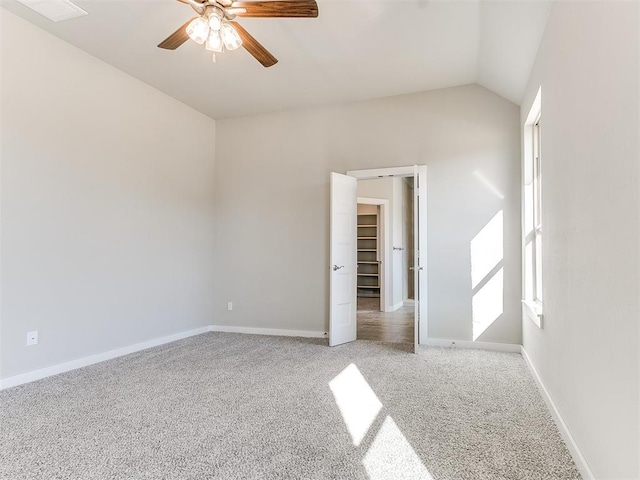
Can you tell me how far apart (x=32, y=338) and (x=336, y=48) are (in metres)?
3.70

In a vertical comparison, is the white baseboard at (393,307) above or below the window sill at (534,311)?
below

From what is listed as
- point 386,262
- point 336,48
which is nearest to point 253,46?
point 336,48

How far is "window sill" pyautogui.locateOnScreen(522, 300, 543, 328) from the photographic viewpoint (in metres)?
2.98

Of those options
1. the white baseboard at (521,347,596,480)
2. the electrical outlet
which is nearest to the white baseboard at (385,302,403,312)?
the white baseboard at (521,347,596,480)

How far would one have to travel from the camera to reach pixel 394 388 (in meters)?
3.01

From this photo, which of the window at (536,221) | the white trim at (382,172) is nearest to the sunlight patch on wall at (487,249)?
the window at (536,221)

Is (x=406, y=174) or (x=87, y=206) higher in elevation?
(x=406, y=174)

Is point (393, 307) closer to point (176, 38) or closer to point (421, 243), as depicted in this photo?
point (421, 243)

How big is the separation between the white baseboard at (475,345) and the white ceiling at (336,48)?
106 inches

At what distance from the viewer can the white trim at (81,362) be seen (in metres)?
3.09

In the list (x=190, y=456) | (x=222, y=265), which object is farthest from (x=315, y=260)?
(x=190, y=456)

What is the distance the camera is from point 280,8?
231 cm

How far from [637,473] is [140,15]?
4.04m

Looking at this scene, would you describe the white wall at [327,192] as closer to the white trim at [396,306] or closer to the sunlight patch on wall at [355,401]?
the sunlight patch on wall at [355,401]
